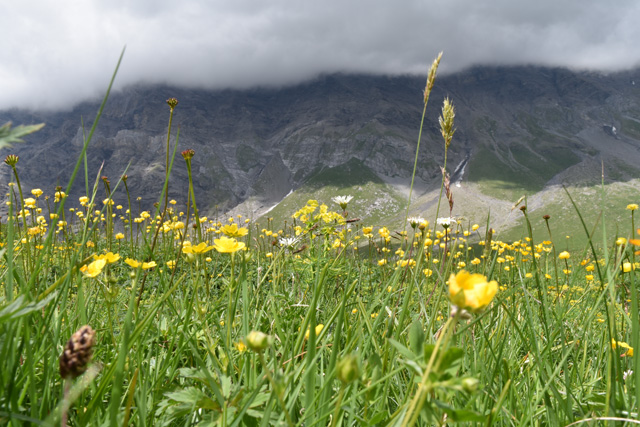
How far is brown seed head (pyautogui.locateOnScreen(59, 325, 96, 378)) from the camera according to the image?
0.58 meters

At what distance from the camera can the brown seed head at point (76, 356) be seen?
0.58m

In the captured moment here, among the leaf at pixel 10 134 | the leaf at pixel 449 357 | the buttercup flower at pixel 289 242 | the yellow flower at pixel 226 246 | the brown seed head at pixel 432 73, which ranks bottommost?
the buttercup flower at pixel 289 242

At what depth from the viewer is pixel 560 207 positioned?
15125cm

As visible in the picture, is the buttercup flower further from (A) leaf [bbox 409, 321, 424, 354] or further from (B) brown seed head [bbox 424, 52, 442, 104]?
(A) leaf [bbox 409, 321, 424, 354]

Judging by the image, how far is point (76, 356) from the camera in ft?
1.92

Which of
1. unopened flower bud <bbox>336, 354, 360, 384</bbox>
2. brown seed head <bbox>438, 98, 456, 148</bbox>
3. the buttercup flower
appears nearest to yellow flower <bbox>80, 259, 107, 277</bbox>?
unopened flower bud <bbox>336, 354, 360, 384</bbox>

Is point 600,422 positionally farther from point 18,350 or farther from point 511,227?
point 511,227

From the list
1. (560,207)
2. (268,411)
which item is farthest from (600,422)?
(560,207)

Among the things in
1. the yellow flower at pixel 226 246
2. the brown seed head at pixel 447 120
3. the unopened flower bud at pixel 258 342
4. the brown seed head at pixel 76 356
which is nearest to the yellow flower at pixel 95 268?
the yellow flower at pixel 226 246

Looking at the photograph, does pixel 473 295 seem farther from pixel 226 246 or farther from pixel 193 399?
pixel 226 246

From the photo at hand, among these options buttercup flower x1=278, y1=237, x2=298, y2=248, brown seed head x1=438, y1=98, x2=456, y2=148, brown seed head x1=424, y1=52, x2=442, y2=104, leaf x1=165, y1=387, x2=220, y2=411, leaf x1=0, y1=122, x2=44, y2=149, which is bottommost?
buttercup flower x1=278, y1=237, x2=298, y2=248

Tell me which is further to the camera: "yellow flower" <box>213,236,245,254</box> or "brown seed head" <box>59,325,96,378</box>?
"yellow flower" <box>213,236,245,254</box>

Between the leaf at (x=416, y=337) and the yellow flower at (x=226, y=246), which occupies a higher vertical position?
the yellow flower at (x=226, y=246)

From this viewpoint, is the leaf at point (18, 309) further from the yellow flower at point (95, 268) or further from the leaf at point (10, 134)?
the yellow flower at point (95, 268)
